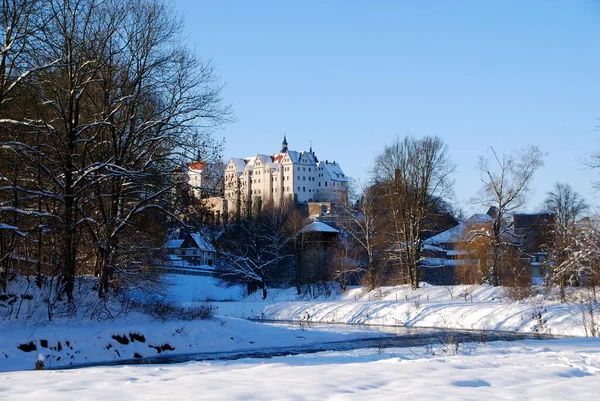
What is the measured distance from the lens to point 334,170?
534 ft

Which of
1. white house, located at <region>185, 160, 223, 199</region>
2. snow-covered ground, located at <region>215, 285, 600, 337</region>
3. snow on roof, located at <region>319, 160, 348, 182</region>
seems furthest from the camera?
snow on roof, located at <region>319, 160, 348, 182</region>

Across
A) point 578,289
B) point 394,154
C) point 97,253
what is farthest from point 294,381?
point 394,154

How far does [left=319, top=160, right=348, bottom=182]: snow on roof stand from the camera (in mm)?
159000

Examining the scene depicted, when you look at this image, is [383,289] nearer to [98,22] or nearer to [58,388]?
[98,22]

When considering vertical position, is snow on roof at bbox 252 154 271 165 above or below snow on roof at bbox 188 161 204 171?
above

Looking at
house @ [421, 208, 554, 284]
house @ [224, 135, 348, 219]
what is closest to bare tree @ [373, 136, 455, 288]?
house @ [421, 208, 554, 284]

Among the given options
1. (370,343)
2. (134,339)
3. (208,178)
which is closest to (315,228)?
(208,178)

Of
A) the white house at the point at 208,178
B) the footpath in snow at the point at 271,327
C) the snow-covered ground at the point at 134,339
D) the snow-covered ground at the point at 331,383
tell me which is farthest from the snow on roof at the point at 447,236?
the snow-covered ground at the point at 331,383

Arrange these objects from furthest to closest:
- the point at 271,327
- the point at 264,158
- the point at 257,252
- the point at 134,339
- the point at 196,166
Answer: the point at 264,158 < the point at 257,252 < the point at 271,327 < the point at 196,166 < the point at 134,339

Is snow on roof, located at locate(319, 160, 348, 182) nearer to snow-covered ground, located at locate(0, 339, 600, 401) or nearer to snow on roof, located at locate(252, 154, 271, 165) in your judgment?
snow on roof, located at locate(252, 154, 271, 165)

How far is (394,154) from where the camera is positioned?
150ft

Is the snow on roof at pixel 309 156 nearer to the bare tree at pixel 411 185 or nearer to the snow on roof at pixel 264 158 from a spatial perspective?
the snow on roof at pixel 264 158

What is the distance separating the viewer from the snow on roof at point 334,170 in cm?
15900

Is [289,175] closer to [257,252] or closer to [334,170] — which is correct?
[334,170]
